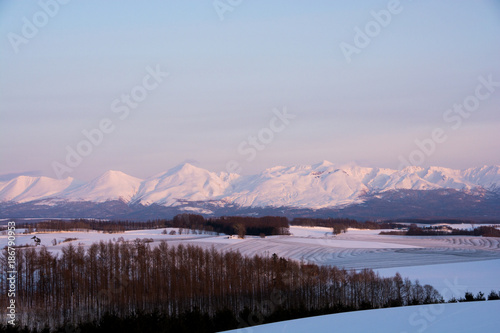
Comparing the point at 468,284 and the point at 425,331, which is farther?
the point at 468,284

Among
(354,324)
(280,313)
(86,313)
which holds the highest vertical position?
(354,324)

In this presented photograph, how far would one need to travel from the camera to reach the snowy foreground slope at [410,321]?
16.3 metres

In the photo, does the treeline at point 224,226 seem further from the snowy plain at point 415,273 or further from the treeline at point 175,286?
the treeline at point 175,286

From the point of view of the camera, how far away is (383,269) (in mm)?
59031

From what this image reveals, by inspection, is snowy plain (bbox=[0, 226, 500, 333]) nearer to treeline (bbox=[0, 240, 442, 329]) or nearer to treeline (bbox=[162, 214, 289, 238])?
treeline (bbox=[0, 240, 442, 329])

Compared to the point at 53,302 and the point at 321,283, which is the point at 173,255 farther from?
the point at 321,283

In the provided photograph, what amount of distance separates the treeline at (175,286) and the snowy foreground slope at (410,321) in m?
22.7

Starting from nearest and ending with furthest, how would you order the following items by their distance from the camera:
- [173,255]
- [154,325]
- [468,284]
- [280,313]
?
[154,325] < [280,313] < [468,284] < [173,255]

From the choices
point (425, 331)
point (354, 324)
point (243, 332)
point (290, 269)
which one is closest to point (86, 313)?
point (290, 269)

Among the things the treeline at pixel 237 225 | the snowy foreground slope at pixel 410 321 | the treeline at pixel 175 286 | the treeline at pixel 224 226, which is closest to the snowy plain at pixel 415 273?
the snowy foreground slope at pixel 410 321

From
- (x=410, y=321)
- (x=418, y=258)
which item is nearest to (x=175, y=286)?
(x=410, y=321)

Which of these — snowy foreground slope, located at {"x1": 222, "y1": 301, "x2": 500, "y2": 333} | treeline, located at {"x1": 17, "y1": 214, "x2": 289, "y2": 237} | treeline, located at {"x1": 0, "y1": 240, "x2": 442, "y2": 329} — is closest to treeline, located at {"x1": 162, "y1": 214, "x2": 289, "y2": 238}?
treeline, located at {"x1": 17, "y1": 214, "x2": 289, "y2": 237}

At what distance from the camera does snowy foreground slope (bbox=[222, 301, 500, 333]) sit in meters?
16.3

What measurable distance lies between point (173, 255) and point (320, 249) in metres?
35.5
